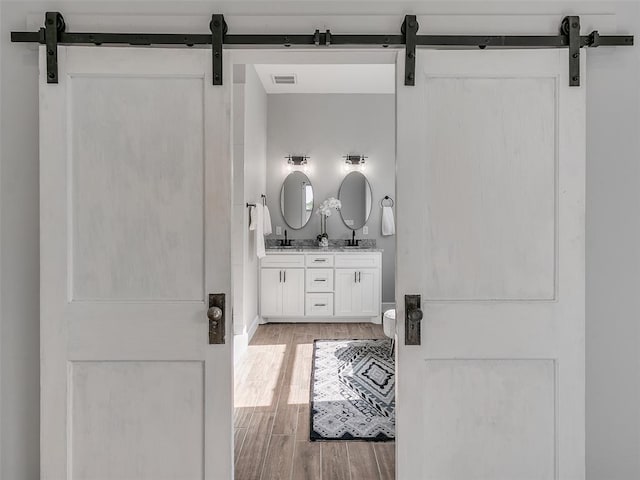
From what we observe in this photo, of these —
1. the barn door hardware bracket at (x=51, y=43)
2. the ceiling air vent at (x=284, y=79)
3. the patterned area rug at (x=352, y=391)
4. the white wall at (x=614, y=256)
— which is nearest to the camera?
the barn door hardware bracket at (x=51, y=43)

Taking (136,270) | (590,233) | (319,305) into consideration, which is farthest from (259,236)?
(590,233)

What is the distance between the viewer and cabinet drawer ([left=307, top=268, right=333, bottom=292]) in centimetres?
545

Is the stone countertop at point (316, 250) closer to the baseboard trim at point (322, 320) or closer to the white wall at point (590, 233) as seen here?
the baseboard trim at point (322, 320)

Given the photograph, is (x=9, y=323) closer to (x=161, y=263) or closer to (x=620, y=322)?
(x=161, y=263)

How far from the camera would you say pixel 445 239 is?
1731 millimetres

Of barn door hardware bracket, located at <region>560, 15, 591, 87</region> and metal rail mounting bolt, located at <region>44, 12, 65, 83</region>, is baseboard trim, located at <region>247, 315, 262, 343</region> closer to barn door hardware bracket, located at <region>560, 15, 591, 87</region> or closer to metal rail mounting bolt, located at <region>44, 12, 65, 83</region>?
metal rail mounting bolt, located at <region>44, 12, 65, 83</region>

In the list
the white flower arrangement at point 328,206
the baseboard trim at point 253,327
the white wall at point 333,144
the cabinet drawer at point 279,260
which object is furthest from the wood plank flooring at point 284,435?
the white wall at point 333,144

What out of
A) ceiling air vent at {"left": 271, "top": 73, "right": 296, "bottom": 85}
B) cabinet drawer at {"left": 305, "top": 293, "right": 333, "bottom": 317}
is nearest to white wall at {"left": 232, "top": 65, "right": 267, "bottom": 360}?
ceiling air vent at {"left": 271, "top": 73, "right": 296, "bottom": 85}

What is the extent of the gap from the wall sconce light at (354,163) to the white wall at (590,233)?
420cm

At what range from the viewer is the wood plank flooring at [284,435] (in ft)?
7.43

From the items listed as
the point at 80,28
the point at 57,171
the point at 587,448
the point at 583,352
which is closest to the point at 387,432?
the point at 587,448

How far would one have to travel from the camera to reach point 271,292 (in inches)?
215

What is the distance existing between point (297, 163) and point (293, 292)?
5.74 feet

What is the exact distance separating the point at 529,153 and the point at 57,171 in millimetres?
1809
